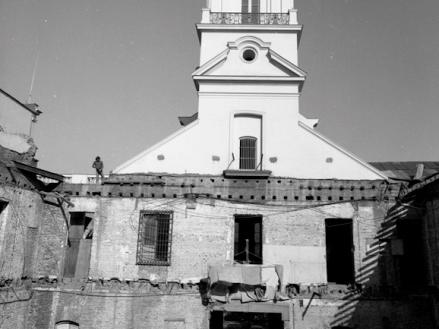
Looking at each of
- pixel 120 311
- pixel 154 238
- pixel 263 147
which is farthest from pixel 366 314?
pixel 120 311

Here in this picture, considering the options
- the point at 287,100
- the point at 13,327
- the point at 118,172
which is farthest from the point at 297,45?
the point at 13,327

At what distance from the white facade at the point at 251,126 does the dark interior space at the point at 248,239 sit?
7.15 feet

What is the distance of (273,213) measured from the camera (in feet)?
50.5

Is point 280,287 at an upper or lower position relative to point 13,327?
upper

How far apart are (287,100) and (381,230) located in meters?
6.68

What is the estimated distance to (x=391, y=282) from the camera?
1442cm

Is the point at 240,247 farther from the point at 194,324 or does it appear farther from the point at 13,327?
the point at 13,327

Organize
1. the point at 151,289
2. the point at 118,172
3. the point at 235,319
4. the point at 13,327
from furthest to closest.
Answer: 1. the point at 235,319
2. the point at 118,172
3. the point at 151,289
4. the point at 13,327

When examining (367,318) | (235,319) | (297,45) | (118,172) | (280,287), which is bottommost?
(235,319)

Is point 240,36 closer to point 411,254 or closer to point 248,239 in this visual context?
point 248,239

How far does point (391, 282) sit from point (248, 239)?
217 inches

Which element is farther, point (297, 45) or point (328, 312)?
point (297, 45)

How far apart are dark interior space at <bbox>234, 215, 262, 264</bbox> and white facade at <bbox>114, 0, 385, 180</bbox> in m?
2.18

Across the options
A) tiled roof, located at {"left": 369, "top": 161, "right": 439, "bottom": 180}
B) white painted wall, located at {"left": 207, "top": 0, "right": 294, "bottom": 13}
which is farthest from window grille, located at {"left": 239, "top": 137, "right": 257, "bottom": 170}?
tiled roof, located at {"left": 369, "top": 161, "right": 439, "bottom": 180}
